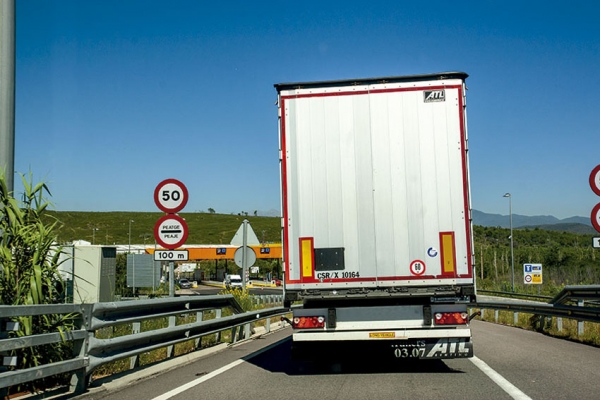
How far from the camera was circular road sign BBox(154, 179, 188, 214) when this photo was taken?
11.8 metres

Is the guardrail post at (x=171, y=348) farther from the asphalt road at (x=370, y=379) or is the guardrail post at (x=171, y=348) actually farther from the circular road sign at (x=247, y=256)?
the circular road sign at (x=247, y=256)

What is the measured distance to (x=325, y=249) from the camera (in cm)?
912

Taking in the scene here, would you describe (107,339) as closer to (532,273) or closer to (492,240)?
(532,273)

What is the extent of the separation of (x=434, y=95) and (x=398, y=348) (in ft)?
11.6

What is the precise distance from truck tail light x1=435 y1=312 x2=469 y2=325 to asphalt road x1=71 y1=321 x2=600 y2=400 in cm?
73

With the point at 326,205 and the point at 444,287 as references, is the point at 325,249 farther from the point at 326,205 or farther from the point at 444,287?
the point at 444,287

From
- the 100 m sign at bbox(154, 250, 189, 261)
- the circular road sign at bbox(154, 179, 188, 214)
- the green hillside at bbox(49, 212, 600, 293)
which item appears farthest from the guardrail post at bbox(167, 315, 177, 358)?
the green hillside at bbox(49, 212, 600, 293)

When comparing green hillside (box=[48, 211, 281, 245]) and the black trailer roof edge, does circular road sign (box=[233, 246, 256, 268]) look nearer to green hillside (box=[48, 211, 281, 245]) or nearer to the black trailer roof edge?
the black trailer roof edge

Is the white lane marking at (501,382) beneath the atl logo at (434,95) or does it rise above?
beneath

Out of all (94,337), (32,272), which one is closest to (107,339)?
(94,337)

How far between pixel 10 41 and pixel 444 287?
6.40m

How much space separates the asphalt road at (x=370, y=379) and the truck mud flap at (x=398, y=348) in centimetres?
29

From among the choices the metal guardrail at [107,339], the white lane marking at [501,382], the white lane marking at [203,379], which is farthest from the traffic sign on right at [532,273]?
the white lane marking at [501,382]

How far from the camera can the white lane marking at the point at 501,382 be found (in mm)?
7512
